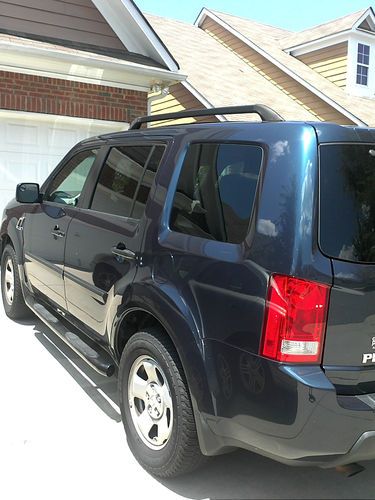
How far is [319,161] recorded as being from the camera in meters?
2.30

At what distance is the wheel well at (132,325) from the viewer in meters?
3.01

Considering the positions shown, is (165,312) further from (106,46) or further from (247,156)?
(106,46)

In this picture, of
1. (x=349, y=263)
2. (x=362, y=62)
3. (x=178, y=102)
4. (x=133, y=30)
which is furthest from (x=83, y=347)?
Result: (x=362, y=62)

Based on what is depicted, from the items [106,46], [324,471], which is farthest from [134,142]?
[106,46]

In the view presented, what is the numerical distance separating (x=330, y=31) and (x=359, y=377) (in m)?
17.2

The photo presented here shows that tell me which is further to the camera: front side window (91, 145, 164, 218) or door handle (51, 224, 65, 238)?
door handle (51, 224, 65, 238)

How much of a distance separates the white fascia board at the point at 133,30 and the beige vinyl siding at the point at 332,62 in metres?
9.87

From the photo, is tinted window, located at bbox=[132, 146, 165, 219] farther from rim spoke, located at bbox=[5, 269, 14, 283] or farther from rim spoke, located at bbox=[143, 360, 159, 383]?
rim spoke, located at bbox=[5, 269, 14, 283]

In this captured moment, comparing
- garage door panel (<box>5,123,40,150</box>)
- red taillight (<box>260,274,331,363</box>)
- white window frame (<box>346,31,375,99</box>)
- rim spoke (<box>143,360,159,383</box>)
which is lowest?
rim spoke (<box>143,360,159,383</box>)

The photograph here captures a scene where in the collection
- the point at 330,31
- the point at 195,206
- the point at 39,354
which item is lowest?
the point at 39,354

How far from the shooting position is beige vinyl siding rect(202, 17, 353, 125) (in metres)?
15.5

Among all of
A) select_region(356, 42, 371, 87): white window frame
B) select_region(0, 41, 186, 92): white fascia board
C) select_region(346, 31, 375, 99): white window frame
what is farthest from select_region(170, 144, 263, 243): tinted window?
select_region(356, 42, 371, 87): white window frame

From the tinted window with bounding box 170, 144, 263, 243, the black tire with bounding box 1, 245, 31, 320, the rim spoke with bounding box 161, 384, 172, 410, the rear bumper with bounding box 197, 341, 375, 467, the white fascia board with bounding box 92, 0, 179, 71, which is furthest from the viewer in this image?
the white fascia board with bounding box 92, 0, 179, 71

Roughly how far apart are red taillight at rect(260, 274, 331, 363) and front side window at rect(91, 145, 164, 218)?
1.22m
